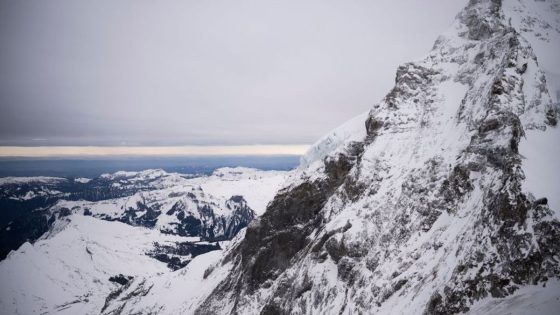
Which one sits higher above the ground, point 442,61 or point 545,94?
point 442,61

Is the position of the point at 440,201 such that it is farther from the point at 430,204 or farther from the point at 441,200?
the point at 430,204

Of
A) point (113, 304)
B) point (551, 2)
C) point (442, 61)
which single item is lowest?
point (113, 304)

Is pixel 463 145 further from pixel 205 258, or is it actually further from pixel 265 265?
pixel 205 258

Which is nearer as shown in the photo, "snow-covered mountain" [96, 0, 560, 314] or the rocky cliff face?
"snow-covered mountain" [96, 0, 560, 314]

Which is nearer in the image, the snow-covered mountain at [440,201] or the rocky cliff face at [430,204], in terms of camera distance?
the snow-covered mountain at [440,201]

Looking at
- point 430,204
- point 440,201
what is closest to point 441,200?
point 440,201

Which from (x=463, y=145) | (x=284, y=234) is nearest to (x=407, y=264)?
(x=463, y=145)
